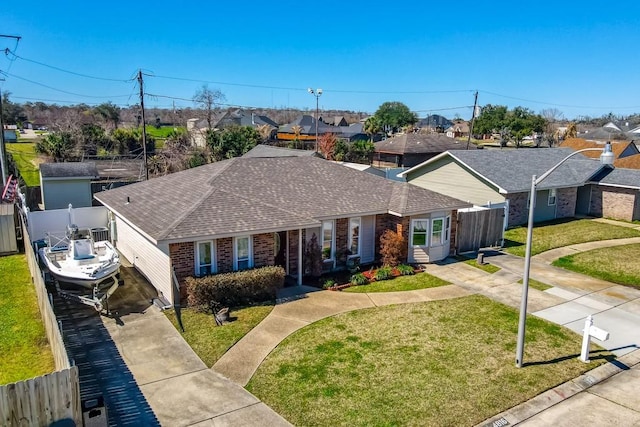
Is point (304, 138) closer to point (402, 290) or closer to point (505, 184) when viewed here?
point (505, 184)

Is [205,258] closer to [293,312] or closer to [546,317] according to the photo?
[293,312]

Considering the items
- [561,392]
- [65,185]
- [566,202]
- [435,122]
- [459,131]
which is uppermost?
[435,122]

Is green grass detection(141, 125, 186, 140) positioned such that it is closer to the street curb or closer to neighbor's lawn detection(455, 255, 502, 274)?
neighbor's lawn detection(455, 255, 502, 274)

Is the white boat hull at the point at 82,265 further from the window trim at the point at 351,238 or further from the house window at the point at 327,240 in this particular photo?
the window trim at the point at 351,238

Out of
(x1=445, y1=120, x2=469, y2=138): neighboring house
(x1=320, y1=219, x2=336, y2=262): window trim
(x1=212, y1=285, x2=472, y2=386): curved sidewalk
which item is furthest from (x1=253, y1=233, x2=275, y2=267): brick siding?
(x1=445, y1=120, x2=469, y2=138): neighboring house

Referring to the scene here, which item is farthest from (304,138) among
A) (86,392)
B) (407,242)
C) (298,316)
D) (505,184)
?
(86,392)

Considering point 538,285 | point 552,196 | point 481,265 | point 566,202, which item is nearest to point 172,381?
point 538,285
